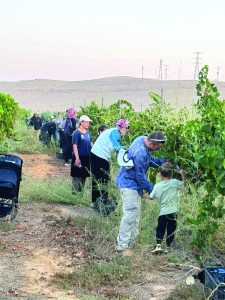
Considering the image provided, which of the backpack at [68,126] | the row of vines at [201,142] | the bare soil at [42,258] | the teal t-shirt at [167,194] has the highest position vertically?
the row of vines at [201,142]

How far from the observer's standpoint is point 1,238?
790 centimetres

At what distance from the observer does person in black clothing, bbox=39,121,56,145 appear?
68.6 ft

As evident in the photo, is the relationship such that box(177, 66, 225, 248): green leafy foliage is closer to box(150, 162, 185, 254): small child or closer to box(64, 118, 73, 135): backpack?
box(150, 162, 185, 254): small child

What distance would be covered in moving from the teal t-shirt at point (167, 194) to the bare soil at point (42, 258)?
0.80m

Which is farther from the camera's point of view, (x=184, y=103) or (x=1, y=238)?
(x=184, y=103)

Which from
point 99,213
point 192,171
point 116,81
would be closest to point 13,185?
point 99,213

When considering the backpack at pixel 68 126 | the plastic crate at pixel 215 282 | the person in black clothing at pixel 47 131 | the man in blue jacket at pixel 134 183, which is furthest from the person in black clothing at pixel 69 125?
the plastic crate at pixel 215 282

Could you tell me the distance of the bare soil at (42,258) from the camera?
19.3 ft

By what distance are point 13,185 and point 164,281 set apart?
2.77m

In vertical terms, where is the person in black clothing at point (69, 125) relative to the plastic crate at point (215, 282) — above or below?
above

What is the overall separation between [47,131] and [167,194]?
1421cm

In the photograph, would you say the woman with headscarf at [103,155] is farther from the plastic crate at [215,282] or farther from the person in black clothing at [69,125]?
the person in black clothing at [69,125]

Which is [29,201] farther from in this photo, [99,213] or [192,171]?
[192,171]

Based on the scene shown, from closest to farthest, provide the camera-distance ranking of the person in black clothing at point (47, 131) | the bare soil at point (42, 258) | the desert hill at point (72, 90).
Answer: the bare soil at point (42, 258) → the person in black clothing at point (47, 131) → the desert hill at point (72, 90)
